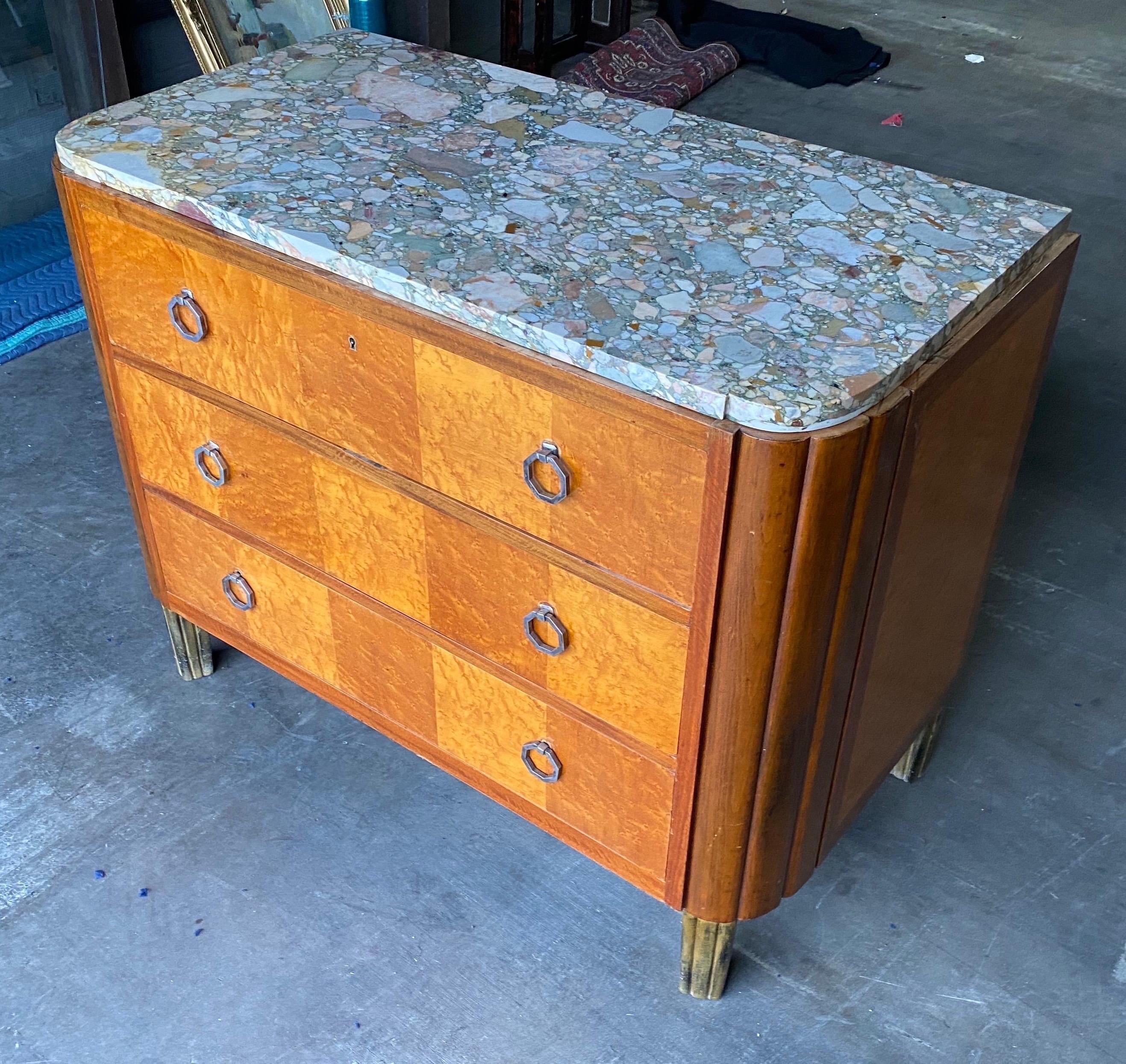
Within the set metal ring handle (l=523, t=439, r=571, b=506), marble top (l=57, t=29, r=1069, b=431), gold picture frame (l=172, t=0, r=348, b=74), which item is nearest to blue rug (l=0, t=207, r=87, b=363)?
gold picture frame (l=172, t=0, r=348, b=74)

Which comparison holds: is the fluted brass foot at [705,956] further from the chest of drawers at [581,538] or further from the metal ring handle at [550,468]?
the metal ring handle at [550,468]

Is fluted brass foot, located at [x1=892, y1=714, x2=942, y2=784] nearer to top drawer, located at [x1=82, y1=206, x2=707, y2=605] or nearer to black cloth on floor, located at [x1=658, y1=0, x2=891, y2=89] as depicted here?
top drawer, located at [x1=82, y1=206, x2=707, y2=605]

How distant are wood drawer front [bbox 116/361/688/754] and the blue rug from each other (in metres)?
1.56

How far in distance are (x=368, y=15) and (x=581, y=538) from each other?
82.5 inches

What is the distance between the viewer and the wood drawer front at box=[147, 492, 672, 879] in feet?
5.03

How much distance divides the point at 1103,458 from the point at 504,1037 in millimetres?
2024

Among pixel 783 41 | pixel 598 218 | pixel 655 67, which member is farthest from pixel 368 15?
pixel 783 41

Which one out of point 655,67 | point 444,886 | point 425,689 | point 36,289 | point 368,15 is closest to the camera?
point 425,689

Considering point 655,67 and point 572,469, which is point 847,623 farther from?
point 655,67

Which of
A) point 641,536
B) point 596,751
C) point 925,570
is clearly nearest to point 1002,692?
point 925,570

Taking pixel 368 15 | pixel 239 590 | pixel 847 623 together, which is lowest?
pixel 239 590

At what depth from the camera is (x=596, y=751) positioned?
1.52 metres

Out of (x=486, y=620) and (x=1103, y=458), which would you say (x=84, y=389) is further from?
(x=1103, y=458)

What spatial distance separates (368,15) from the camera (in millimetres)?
2953
